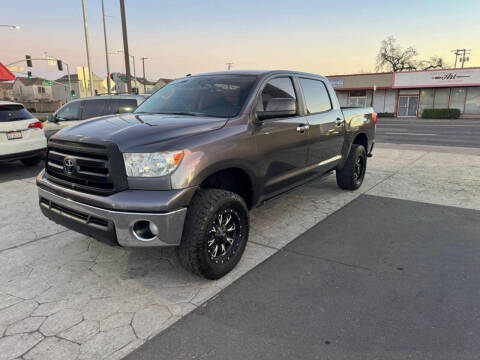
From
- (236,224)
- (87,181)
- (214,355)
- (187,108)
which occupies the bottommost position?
(214,355)

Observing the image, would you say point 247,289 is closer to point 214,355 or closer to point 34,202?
point 214,355

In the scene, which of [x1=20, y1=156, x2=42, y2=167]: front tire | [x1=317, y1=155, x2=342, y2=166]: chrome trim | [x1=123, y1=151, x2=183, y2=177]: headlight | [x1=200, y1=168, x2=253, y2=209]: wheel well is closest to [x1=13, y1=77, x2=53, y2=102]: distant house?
[x1=20, y1=156, x2=42, y2=167]: front tire

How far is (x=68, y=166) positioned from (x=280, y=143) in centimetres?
215

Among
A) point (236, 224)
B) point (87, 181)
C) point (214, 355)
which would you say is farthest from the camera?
point (236, 224)

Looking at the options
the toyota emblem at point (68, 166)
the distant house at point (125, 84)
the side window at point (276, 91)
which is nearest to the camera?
the toyota emblem at point (68, 166)

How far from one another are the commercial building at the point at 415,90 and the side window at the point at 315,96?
3399cm

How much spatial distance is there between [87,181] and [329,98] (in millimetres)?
3731

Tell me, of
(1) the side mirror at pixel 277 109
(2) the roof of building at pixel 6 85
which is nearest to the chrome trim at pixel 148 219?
(1) the side mirror at pixel 277 109

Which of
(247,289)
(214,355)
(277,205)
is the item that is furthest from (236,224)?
(277,205)

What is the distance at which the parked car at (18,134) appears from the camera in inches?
272

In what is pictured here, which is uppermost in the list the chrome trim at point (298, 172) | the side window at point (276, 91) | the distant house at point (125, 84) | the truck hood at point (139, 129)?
the distant house at point (125, 84)

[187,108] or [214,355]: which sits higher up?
[187,108]

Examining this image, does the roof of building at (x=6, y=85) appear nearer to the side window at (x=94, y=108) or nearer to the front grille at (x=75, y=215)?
the side window at (x=94, y=108)

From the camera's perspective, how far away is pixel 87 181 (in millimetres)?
2893
